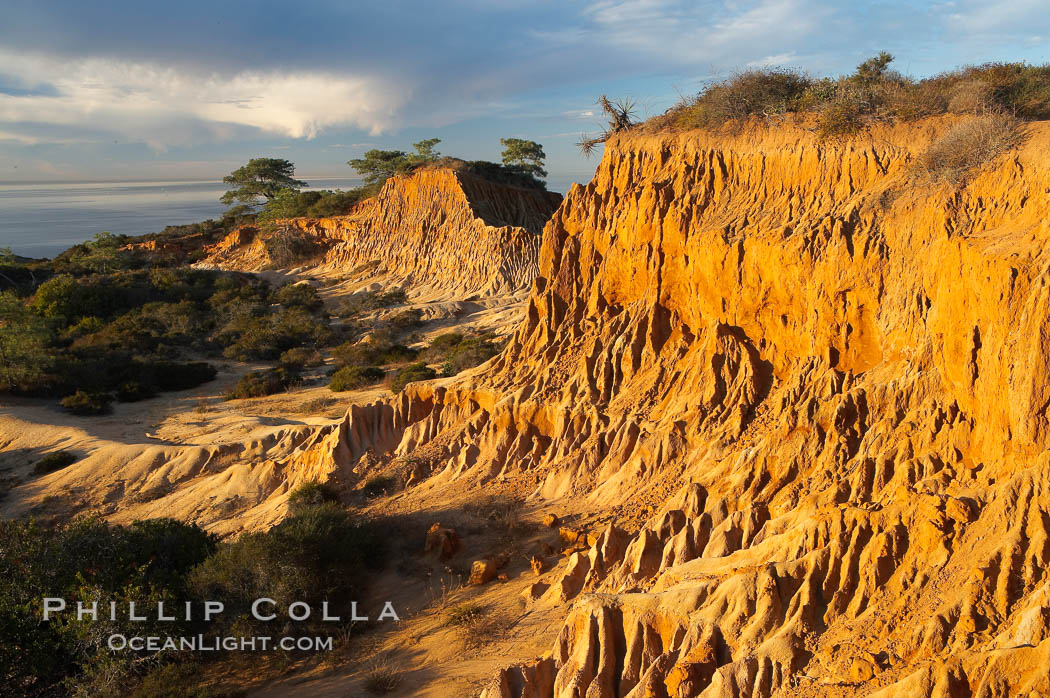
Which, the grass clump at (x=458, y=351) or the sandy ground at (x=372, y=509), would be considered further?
the grass clump at (x=458, y=351)

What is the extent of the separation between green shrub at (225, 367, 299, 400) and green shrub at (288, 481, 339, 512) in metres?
Result: 12.4

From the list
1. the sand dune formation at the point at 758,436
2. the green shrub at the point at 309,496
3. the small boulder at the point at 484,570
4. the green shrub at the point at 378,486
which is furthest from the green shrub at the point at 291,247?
the small boulder at the point at 484,570

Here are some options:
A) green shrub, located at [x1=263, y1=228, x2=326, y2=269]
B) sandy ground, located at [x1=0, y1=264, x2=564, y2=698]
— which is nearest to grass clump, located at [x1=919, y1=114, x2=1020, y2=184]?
sandy ground, located at [x1=0, y1=264, x2=564, y2=698]

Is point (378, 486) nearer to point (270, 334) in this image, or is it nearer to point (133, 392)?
point (133, 392)

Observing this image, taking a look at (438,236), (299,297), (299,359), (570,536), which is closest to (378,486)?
(570,536)

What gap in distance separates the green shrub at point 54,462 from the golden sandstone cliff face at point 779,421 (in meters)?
9.17

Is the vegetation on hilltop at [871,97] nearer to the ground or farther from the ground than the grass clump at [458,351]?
farther from the ground

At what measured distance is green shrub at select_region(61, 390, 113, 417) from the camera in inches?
965

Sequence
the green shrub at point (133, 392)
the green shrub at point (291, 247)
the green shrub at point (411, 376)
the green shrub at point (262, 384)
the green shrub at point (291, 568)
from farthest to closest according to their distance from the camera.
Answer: the green shrub at point (291, 247)
the green shrub at point (262, 384)
the green shrub at point (133, 392)
the green shrub at point (411, 376)
the green shrub at point (291, 568)

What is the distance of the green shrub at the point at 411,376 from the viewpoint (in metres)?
25.3

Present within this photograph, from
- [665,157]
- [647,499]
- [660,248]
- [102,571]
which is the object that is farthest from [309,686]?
[665,157]

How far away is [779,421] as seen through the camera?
35.6 feet

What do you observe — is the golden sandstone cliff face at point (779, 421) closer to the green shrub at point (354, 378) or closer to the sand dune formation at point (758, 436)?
the sand dune formation at point (758, 436)

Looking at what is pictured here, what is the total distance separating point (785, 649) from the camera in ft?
21.6
